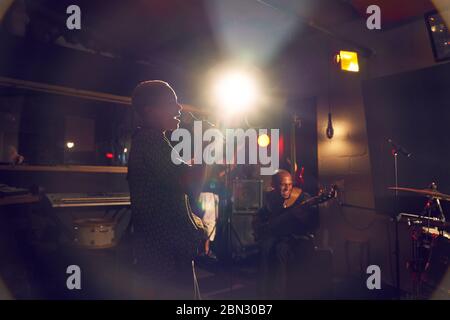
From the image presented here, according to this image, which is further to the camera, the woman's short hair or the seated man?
the seated man

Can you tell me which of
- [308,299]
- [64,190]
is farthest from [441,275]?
[64,190]

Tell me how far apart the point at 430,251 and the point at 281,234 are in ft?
4.52

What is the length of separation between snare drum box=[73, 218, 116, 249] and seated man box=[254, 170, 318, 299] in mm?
1634

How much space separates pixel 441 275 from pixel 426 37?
2.84m

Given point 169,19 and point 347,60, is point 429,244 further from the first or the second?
point 169,19

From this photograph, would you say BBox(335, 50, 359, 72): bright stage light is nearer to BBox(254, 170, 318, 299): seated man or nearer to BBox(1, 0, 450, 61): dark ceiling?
BBox(1, 0, 450, 61): dark ceiling

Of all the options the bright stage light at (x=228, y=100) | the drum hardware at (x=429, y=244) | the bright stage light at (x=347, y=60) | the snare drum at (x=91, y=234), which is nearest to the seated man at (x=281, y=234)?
the drum hardware at (x=429, y=244)

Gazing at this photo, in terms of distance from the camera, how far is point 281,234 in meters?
3.60

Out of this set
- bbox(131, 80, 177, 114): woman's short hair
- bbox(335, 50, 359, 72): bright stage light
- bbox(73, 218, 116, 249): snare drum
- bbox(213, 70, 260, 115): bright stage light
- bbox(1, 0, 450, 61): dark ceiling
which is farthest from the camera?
bbox(213, 70, 260, 115): bright stage light

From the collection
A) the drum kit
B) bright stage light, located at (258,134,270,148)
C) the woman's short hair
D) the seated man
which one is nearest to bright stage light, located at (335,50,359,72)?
bright stage light, located at (258,134,270,148)

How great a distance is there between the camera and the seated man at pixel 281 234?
11.1 ft

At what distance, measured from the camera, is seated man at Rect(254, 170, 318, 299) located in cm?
337

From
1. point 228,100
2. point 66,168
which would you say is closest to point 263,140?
point 228,100
